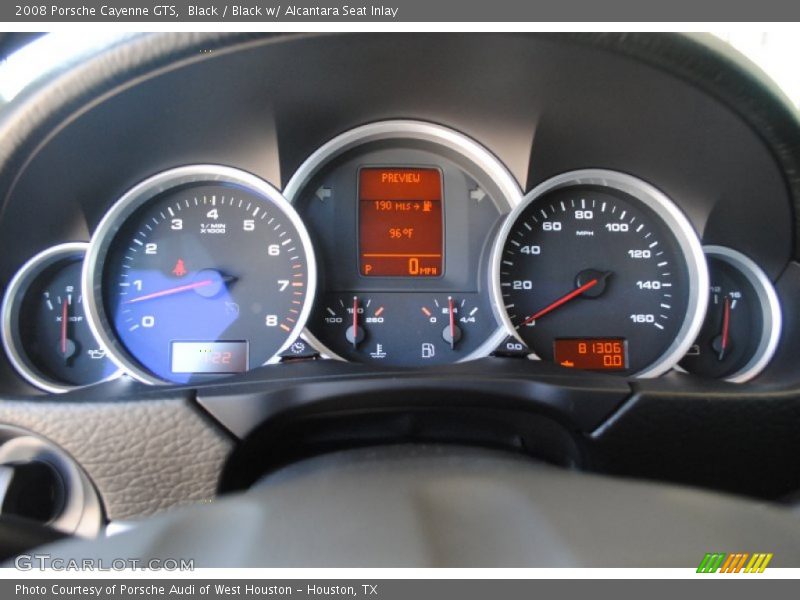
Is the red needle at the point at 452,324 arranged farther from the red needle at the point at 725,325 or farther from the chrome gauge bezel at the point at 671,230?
the red needle at the point at 725,325

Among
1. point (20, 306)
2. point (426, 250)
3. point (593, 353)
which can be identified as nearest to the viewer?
point (20, 306)

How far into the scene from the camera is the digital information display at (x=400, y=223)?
2410mm

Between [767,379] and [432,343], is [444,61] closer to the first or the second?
[432,343]

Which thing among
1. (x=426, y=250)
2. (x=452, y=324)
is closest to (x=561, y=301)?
(x=452, y=324)

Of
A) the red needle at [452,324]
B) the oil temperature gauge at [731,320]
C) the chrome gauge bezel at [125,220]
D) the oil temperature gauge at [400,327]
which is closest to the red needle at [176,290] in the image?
the chrome gauge bezel at [125,220]

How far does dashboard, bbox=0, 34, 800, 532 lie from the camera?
153 centimetres

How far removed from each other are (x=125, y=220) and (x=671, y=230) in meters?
1.89

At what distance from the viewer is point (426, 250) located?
7.94ft

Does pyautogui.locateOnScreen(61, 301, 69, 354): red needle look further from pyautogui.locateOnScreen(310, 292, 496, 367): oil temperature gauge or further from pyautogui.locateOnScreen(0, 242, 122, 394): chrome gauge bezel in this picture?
pyautogui.locateOnScreen(310, 292, 496, 367): oil temperature gauge

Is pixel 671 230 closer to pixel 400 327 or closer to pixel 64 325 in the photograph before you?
pixel 400 327

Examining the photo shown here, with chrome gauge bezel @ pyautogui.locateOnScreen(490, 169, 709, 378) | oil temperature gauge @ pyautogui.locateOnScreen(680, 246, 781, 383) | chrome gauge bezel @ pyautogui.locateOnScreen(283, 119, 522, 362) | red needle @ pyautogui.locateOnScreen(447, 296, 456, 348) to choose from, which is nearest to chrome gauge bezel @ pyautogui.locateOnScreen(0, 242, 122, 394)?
chrome gauge bezel @ pyautogui.locateOnScreen(283, 119, 522, 362)

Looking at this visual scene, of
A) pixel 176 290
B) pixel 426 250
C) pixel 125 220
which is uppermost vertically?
pixel 125 220

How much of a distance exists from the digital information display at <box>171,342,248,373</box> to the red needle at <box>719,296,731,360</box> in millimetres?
1612

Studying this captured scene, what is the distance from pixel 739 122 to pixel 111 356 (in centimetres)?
194
